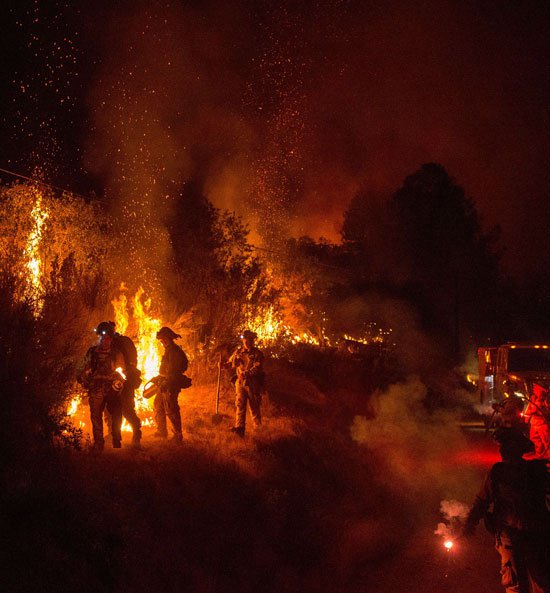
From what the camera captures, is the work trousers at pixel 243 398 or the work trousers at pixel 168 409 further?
the work trousers at pixel 243 398

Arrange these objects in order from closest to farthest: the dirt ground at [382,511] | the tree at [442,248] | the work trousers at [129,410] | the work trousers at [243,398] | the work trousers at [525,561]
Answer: the work trousers at [525,561]
the dirt ground at [382,511]
the work trousers at [129,410]
the work trousers at [243,398]
the tree at [442,248]

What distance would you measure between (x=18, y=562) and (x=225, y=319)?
1169 cm

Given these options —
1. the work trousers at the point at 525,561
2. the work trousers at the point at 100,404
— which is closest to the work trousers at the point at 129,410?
the work trousers at the point at 100,404

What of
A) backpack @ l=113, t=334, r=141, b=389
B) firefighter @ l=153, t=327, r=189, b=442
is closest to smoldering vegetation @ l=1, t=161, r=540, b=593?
firefighter @ l=153, t=327, r=189, b=442

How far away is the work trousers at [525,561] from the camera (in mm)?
4668

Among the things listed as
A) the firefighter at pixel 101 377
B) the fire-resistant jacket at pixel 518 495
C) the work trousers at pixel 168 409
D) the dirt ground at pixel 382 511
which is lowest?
the dirt ground at pixel 382 511

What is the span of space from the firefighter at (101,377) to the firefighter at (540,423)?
722cm

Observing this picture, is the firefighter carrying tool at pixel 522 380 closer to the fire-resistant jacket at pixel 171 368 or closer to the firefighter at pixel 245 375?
the firefighter at pixel 245 375

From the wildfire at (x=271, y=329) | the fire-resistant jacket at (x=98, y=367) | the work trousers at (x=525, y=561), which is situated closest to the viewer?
the work trousers at (x=525, y=561)

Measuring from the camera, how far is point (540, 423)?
33.3 feet

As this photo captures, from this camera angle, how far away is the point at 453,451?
12680 mm

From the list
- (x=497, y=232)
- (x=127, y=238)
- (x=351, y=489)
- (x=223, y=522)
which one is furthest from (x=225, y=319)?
(x=497, y=232)

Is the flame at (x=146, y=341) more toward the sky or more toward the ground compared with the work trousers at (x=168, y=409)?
more toward the sky

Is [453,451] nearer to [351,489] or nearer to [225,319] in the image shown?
[351,489]
